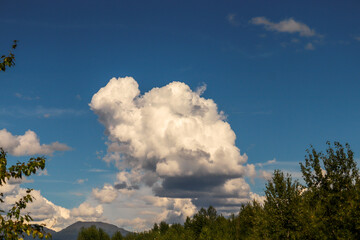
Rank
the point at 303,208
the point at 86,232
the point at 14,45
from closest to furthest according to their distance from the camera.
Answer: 1. the point at 14,45
2. the point at 303,208
3. the point at 86,232

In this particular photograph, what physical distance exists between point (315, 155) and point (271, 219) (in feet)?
53.6

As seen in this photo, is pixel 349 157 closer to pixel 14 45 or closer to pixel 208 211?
pixel 14 45

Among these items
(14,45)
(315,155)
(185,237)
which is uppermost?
(315,155)

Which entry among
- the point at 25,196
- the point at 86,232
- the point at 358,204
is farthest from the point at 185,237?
the point at 25,196

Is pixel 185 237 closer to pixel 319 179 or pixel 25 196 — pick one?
pixel 319 179

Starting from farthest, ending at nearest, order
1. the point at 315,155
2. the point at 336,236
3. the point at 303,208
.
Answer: the point at 315,155 < the point at 303,208 < the point at 336,236

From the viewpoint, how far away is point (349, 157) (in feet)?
180

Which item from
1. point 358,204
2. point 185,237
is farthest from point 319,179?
point 185,237

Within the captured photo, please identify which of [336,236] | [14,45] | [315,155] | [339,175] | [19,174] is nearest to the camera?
[19,174]

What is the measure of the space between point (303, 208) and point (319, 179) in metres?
14.2

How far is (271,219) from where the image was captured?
46.0 meters

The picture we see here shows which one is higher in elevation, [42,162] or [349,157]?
[349,157]

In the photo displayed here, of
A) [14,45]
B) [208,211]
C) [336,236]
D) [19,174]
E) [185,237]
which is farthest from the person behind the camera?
[208,211]

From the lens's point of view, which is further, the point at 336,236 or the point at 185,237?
the point at 185,237
